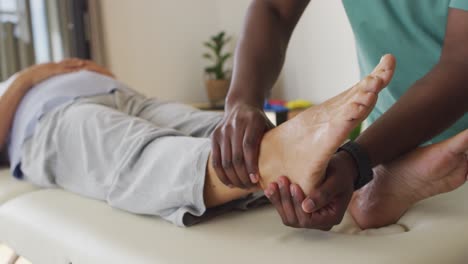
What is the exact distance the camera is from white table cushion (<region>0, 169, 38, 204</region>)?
1.13m

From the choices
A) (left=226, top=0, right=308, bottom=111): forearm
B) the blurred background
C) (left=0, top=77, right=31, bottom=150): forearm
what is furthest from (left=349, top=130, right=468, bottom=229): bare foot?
the blurred background

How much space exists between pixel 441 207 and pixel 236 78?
0.42 metres

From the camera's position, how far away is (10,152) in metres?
1.41

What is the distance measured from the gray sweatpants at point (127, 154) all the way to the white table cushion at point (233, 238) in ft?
0.13

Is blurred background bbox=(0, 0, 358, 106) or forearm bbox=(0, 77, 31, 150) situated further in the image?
blurred background bbox=(0, 0, 358, 106)

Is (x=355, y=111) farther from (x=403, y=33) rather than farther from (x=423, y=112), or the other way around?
(x=403, y=33)

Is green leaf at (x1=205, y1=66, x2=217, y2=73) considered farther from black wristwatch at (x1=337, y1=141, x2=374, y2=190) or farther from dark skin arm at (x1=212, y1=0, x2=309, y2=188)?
black wristwatch at (x1=337, y1=141, x2=374, y2=190)

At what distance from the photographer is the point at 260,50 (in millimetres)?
949

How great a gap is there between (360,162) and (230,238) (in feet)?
0.71

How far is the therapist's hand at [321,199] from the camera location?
620mm

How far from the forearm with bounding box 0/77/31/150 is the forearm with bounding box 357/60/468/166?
1122mm

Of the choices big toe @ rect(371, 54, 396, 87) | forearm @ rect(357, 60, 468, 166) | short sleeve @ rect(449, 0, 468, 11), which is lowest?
forearm @ rect(357, 60, 468, 166)

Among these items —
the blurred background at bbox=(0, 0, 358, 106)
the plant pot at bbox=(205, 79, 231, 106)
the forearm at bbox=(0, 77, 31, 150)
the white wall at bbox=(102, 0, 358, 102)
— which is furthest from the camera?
the plant pot at bbox=(205, 79, 231, 106)

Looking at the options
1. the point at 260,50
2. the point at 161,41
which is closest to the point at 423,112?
the point at 260,50
